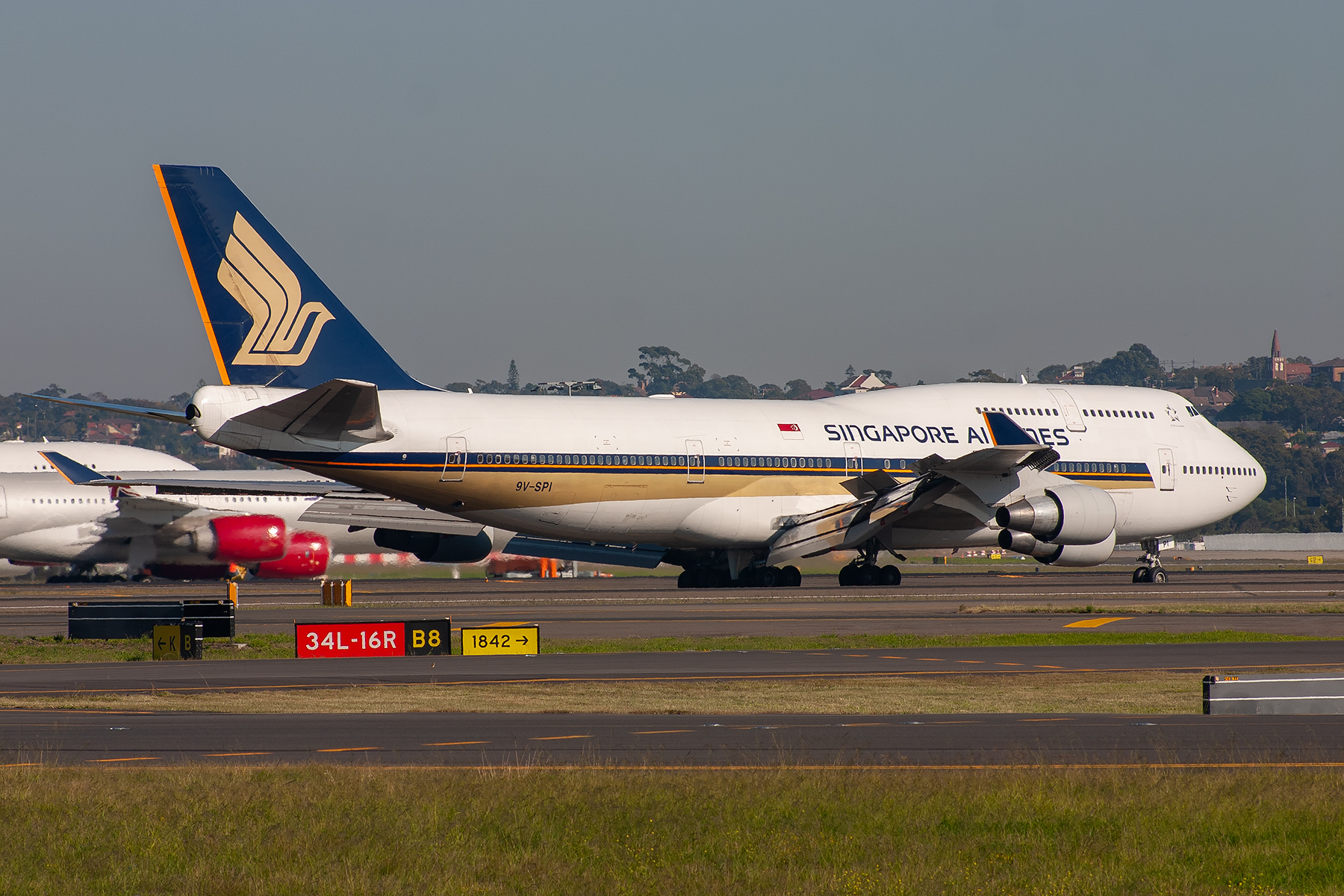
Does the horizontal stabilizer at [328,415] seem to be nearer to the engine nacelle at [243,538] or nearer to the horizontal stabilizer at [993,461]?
the horizontal stabilizer at [993,461]

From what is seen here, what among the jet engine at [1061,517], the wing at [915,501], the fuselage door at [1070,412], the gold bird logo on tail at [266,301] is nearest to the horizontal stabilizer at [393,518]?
the gold bird logo on tail at [266,301]

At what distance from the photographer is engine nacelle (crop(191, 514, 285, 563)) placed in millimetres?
63938

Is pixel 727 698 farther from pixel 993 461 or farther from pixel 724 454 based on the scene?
pixel 993 461

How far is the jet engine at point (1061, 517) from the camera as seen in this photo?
43719mm

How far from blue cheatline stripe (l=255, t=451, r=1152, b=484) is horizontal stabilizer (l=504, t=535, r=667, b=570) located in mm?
4400

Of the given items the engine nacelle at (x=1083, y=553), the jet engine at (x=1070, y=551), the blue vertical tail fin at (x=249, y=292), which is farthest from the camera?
the engine nacelle at (x=1083, y=553)

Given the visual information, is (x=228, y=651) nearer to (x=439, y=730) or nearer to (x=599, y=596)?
(x=439, y=730)

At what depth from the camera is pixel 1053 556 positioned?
45969 millimetres

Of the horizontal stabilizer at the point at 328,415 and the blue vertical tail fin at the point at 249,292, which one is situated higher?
the blue vertical tail fin at the point at 249,292

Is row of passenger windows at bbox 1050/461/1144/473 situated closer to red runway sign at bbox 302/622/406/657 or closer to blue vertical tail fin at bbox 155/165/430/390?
blue vertical tail fin at bbox 155/165/430/390

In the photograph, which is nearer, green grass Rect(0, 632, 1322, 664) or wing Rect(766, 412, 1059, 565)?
green grass Rect(0, 632, 1322, 664)

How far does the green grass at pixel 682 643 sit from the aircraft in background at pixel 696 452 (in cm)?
747

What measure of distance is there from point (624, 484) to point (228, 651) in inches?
631

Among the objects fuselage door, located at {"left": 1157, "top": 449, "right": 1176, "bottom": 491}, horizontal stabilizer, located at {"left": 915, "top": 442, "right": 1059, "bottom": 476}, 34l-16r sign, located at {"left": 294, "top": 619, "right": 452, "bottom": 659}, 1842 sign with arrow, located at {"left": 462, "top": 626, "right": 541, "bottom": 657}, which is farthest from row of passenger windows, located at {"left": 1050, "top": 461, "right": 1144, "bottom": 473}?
34l-16r sign, located at {"left": 294, "top": 619, "right": 452, "bottom": 659}
